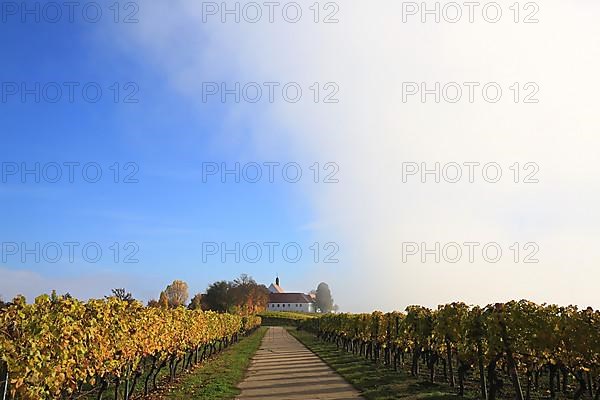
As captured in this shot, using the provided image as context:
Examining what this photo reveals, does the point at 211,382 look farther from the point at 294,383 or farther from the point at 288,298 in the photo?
the point at 288,298

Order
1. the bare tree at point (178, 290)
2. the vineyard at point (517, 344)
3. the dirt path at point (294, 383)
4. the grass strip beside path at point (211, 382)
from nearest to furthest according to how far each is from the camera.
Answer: the vineyard at point (517, 344) < the dirt path at point (294, 383) < the grass strip beside path at point (211, 382) < the bare tree at point (178, 290)

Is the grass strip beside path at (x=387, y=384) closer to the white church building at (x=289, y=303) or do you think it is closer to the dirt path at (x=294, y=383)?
the dirt path at (x=294, y=383)

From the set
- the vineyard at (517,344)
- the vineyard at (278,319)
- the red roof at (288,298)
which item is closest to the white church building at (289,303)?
the red roof at (288,298)

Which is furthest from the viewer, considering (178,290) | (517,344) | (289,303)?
(289,303)

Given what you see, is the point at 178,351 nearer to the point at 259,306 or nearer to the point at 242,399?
the point at 242,399

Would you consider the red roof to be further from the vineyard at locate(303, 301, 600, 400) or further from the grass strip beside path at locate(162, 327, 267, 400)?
the vineyard at locate(303, 301, 600, 400)

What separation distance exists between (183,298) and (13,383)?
109m

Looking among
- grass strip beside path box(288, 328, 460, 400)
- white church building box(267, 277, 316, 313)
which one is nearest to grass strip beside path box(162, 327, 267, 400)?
grass strip beside path box(288, 328, 460, 400)

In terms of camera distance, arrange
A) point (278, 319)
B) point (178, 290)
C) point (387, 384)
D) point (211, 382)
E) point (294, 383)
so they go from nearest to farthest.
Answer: point (387, 384), point (294, 383), point (211, 382), point (278, 319), point (178, 290)

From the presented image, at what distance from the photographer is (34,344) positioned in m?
7.11

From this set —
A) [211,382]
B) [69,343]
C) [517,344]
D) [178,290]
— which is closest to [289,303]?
[178,290]

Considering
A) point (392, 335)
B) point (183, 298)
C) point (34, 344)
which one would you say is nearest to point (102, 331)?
point (34, 344)

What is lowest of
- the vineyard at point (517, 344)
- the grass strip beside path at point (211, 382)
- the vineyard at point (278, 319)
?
the vineyard at point (278, 319)

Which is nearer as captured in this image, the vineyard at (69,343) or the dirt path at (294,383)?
the vineyard at (69,343)
